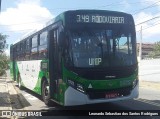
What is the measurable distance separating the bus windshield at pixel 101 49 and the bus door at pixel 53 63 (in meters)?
1.17

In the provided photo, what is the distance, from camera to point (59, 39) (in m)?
12.0

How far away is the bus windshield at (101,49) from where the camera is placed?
1157 centimetres

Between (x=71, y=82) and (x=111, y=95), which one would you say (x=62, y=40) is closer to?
(x=71, y=82)

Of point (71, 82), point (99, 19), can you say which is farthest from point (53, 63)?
point (99, 19)

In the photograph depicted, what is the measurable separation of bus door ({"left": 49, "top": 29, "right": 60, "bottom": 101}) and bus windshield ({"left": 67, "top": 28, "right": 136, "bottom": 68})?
1173mm

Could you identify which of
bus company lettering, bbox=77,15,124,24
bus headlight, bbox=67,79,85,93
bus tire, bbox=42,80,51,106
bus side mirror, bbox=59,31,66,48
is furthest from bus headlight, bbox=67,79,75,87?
bus tire, bbox=42,80,51,106

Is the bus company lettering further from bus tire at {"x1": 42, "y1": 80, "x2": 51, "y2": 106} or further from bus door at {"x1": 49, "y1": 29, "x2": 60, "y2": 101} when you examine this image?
bus tire at {"x1": 42, "y1": 80, "x2": 51, "y2": 106}

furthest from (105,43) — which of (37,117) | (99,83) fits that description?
(37,117)

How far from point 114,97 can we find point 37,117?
8.39 feet

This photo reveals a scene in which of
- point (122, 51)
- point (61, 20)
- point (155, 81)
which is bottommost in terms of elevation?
point (155, 81)

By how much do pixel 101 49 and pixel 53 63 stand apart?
217 centimetres

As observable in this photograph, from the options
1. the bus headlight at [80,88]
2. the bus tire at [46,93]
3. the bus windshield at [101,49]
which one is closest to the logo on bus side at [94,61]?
the bus windshield at [101,49]

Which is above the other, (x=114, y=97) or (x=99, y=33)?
(x=99, y=33)

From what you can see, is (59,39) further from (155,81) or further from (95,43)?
(155,81)
